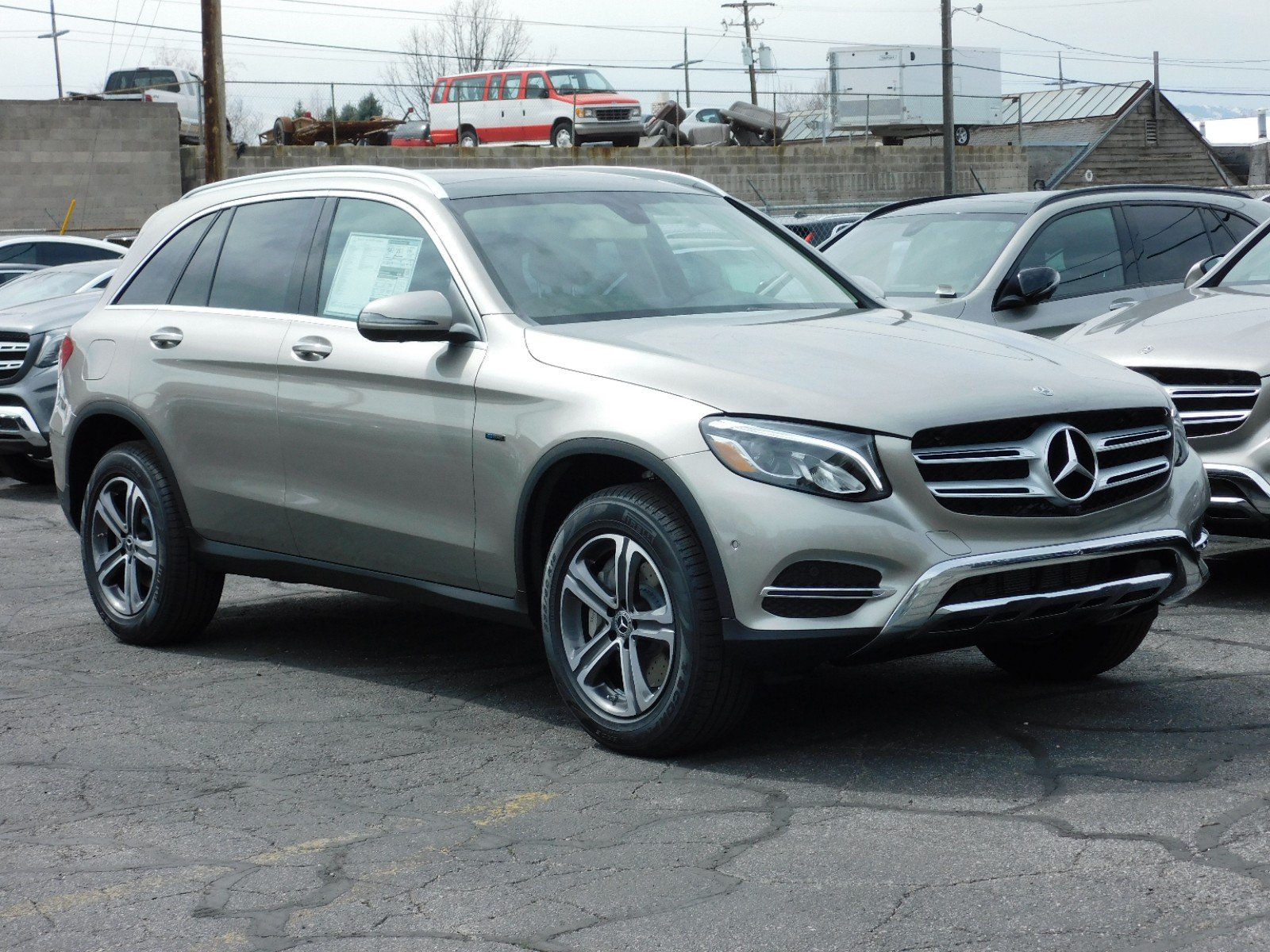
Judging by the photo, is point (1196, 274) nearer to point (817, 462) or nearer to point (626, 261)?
point (626, 261)

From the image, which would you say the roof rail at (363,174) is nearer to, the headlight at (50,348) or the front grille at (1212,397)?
the front grille at (1212,397)

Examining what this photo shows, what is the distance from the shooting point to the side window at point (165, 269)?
675 cm

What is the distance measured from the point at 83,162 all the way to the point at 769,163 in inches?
677

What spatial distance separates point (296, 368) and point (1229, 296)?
4.26 meters

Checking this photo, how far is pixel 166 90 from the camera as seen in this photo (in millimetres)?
40625

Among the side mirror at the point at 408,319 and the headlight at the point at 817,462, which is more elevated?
the side mirror at the point at 408,319

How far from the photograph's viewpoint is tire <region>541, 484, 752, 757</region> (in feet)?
14.8

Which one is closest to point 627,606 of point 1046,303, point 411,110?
point 1046,303

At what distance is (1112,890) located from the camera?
3.62m

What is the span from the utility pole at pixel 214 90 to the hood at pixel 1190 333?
62.7 ft

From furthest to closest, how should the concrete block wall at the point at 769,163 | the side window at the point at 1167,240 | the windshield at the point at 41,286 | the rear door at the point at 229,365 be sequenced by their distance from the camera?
the concrete block wall at the point at 769,163 → the windshield at the point at 41,286 → the side window at the point at 1167,240 → the rear door at the point at 229,365

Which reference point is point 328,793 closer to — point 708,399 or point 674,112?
point 708,399

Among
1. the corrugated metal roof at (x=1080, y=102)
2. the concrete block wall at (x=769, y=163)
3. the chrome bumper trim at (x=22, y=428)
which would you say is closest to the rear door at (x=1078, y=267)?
the chrome bumper trim at (x=22, y=428)

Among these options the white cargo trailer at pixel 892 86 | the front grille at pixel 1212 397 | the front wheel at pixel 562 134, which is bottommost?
the front grille at pixel 1212 397
